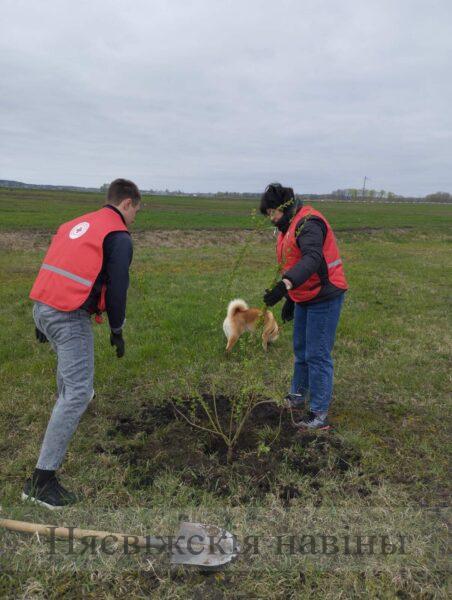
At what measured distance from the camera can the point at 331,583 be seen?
8.30 feet

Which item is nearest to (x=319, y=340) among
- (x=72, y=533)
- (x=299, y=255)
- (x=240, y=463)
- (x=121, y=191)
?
(x=299, y=255)

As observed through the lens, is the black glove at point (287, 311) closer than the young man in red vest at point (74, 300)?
No

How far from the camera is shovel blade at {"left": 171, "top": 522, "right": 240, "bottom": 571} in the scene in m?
2.64

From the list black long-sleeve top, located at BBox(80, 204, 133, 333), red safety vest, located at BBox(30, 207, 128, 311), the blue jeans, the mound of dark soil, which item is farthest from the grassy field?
red safety vest, located at BBox(30, 207, 128, 311)

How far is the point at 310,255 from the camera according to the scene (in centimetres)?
355

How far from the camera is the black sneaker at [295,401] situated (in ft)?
15.3

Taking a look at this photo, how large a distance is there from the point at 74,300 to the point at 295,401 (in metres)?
2.68

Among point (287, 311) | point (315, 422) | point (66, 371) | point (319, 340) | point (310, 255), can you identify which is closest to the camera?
point (66, 371)

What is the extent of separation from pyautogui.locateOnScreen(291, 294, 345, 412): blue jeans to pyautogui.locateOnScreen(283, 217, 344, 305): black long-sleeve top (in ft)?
1.02

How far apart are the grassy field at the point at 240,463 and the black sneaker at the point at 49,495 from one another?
0.07 metres

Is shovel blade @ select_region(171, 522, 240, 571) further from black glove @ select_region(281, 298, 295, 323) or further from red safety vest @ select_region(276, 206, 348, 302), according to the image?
black glove @ select_region(281, 298, 295, 323)

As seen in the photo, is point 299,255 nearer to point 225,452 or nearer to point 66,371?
point 225,452

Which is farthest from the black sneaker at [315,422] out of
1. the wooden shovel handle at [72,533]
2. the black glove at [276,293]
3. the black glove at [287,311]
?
the wooden shovel handle at [72,533]

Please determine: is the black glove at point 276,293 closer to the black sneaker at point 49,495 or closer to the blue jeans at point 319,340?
the blue jeans at point 319,340
